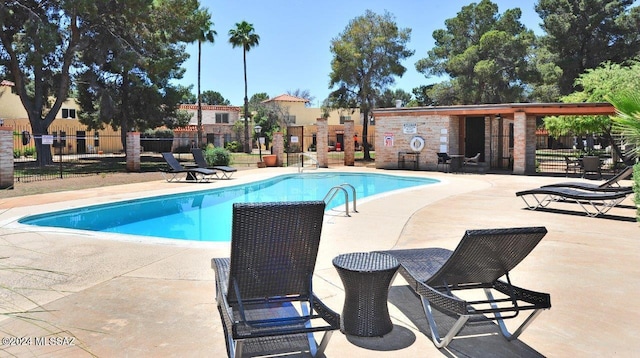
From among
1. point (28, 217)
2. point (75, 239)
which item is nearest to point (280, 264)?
point (75, 239)

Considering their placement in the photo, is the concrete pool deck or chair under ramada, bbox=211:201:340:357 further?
the concrete pool deck

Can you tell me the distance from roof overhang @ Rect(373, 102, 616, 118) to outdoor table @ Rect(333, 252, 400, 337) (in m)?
15.6

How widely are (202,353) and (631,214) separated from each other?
9.20 meters

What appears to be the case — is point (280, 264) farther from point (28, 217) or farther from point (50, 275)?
point (28, 217)

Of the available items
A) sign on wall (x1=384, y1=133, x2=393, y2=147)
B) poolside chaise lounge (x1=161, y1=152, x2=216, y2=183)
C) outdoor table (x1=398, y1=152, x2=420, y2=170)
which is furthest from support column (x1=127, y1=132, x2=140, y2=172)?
outdoor table (x1=398, y1=152, x2=420, y2=170)

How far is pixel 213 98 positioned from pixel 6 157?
227 feet

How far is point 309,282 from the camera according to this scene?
10.8 feet

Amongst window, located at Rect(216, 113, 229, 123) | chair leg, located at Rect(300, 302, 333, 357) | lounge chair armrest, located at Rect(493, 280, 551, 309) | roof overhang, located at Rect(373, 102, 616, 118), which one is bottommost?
chair leg, located at Rect(300, 302, 333, 357)

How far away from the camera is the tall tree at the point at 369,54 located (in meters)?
→ 29.3

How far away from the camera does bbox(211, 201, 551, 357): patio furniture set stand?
9.92ft

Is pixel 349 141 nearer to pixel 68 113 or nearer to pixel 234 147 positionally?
pixel 234 147

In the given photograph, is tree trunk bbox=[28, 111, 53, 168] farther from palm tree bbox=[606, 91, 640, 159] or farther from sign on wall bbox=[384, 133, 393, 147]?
palm tree bbox=[606, 91, 640, 159]

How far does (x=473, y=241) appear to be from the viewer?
311cm

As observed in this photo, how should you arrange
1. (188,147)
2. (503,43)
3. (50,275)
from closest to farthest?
(50,275) → (503,43) → (188,147)
